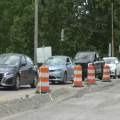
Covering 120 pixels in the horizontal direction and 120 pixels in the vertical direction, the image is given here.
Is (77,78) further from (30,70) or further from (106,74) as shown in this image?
(106,74)

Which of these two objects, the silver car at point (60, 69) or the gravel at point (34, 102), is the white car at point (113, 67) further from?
the gravel at point (34, 102)

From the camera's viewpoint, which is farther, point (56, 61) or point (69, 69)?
point (56, 61)

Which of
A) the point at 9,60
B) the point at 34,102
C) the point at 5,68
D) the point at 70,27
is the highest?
the point at 70,27

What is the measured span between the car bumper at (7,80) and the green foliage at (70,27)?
41.5 meters

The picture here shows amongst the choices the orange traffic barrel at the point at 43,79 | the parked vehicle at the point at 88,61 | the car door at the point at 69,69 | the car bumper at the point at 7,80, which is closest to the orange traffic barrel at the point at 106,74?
the car door at the point at 69,69

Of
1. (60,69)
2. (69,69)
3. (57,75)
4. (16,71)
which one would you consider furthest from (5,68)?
(69,69)

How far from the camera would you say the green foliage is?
63.5 meters

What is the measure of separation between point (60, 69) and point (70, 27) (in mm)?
37521

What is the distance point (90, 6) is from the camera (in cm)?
6594

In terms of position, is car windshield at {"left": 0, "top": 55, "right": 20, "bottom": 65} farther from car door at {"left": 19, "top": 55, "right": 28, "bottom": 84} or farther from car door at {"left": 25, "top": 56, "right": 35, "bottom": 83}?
car door at {"left": 25, "top": 56, "right": 35, "bottom": 83}

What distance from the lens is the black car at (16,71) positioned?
1945 cm

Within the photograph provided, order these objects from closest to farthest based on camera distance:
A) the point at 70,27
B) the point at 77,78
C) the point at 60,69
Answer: the point at 77,78
the point at 60,69
the point at 70,27

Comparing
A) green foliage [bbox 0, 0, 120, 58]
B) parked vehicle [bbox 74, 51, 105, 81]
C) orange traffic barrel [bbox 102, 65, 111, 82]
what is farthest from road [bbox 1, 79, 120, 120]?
green foliage [bbox 0, 0, 120, 58]

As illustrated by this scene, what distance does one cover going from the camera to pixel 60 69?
26219 mm
